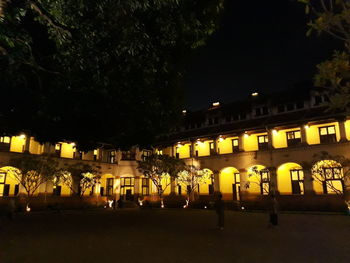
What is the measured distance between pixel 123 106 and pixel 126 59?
272 cm

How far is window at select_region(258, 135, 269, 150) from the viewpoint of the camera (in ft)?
105

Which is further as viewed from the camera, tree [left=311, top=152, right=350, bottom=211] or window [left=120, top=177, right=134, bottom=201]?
window [left=120, top=177, right=134, bottom=201]

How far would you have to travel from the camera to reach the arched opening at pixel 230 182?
3403 cm

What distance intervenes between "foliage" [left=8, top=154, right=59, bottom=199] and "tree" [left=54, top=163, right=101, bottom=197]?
2.11 metres

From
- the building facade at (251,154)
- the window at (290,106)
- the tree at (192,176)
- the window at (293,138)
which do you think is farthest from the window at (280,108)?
the tree at (192,176)

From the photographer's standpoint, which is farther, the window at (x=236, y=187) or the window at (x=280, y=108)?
the window at (x=236, y=187)

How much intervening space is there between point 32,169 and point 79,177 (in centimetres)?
740

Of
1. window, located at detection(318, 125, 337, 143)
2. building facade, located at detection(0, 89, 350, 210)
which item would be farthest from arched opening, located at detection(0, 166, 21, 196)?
window, located at detection(318, 125, 337, 143)

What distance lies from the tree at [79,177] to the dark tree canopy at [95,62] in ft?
65.9

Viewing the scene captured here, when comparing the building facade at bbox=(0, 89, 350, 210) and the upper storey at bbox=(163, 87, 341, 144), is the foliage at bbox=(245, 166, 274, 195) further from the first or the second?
the upper storey at bbox=(163, 87, 341, 144)

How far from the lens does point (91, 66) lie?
789cm

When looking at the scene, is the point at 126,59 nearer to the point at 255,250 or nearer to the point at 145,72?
the point at 145,72

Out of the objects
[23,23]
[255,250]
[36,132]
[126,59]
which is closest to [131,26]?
[126,59]

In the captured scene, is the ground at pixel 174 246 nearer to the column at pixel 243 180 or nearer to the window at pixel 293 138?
the window at pixel 293 138
